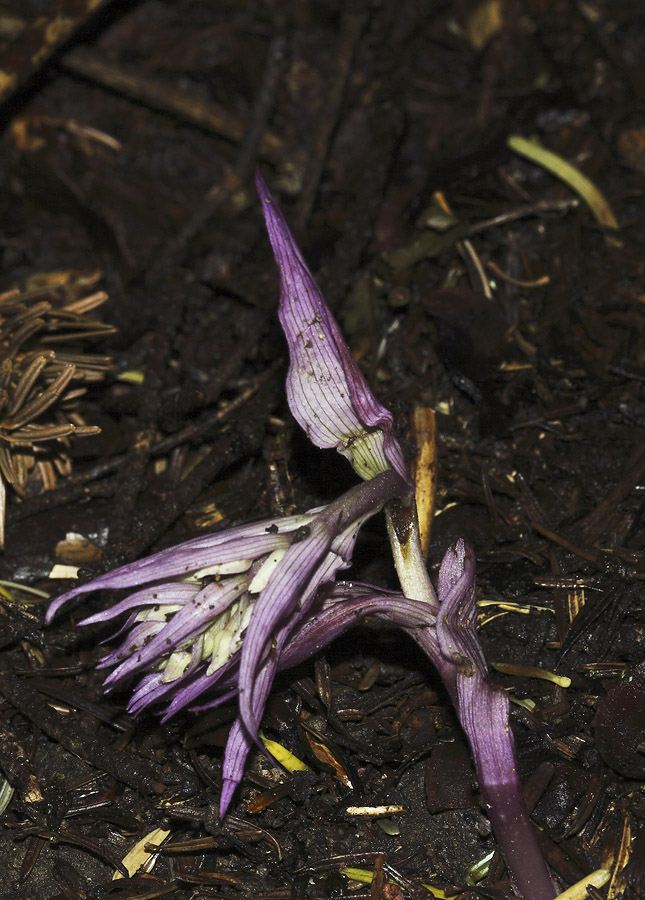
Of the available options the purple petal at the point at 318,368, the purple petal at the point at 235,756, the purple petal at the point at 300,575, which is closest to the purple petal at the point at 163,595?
the purple petal at the point at 300,575

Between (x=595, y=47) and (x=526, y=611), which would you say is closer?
(x=526, y=611)

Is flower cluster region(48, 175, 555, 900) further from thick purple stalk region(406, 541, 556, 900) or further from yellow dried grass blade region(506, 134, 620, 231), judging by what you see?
yellow dried grass blade region(506, 134, 620, 231)

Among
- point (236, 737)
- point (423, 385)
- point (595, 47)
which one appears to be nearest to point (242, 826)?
point (236, 737)

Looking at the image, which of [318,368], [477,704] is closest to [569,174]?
[318,368]

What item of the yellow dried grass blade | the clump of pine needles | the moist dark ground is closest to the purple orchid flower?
the moist dark ground

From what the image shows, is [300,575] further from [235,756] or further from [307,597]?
[235,756]

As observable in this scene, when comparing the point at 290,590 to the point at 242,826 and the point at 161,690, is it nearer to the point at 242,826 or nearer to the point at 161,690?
the point at 161,690

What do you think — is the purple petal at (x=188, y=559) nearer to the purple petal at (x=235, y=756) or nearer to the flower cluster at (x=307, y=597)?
the flower cluster at (x=307, y=597)
